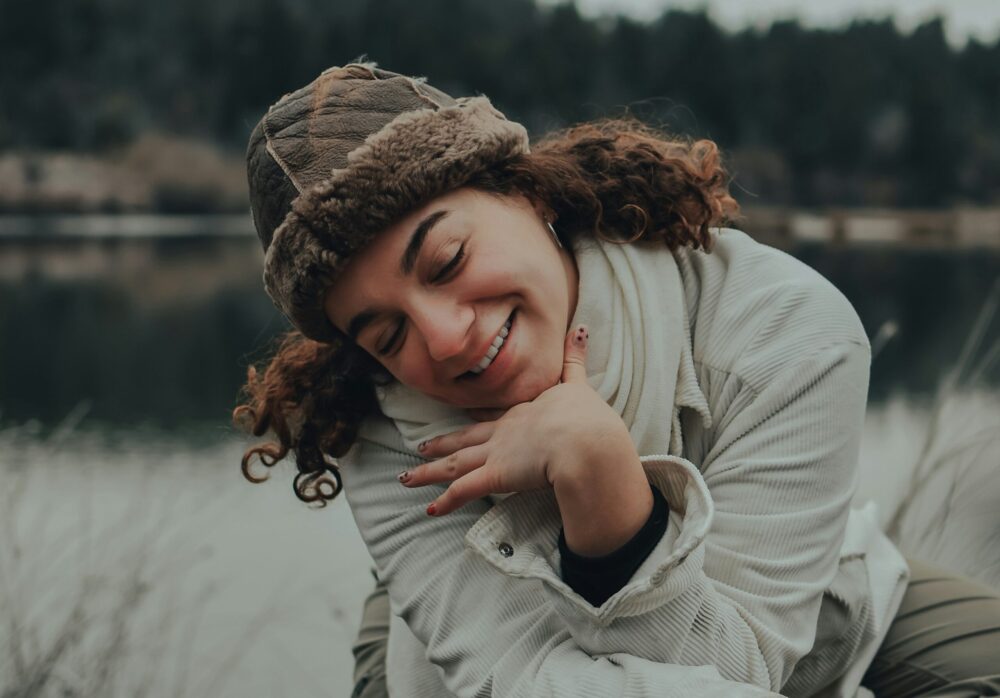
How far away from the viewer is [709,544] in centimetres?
150

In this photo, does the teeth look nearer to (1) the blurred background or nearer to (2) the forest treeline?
(1) the blurred background

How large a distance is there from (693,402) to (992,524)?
1.94m

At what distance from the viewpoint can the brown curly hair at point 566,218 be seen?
5.61 feet

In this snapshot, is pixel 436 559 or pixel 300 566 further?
pixel 300 566

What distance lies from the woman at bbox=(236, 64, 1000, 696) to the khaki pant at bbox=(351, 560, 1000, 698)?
0.02 meters

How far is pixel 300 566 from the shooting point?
5070mm

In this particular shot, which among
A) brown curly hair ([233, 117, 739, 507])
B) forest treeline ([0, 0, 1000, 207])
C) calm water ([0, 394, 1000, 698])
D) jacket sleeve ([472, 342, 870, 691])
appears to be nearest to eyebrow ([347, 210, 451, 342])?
brown curly hair ([233, 117, 739, 507])

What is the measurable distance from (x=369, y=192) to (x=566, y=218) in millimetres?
386

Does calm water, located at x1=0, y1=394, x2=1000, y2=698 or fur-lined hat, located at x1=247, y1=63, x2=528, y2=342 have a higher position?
fur-lined hat, located at x1=247, y1=63, x2=528, y2=342

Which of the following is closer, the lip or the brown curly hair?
the lip

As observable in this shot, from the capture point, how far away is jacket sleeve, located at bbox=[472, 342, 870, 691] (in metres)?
1.37

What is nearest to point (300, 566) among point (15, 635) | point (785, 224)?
point (15, 635)

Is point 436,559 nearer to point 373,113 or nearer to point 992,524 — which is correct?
point 373,113

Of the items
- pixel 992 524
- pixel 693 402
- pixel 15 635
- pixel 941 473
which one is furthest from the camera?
pixel 941 473
